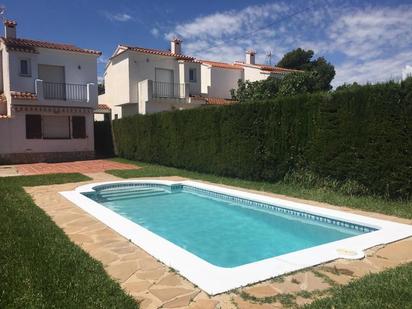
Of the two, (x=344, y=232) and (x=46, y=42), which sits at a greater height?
(x=46, y=42)

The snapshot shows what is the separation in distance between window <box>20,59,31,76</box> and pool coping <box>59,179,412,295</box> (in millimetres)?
22120

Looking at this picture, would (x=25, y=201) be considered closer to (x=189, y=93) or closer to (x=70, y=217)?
(x=70, y=217)

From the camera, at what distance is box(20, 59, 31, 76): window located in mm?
27906

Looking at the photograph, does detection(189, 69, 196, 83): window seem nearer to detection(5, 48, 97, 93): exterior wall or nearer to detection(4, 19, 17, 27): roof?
detection(5, 48, 97, 93): exterior wall

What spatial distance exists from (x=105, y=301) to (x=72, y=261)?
1.72 m

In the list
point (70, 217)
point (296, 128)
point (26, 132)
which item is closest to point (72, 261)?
point (70, 217)

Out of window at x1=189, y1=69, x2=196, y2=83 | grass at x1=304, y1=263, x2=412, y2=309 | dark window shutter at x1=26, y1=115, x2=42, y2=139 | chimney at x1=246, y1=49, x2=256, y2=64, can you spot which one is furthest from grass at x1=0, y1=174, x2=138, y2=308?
chimney at x1=246, y1=49, x2=256, y2=64

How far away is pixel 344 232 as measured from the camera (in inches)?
349

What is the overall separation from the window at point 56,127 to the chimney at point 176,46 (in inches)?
553

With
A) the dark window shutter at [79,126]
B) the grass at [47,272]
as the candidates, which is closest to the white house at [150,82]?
the dark window shutter at [79,126]

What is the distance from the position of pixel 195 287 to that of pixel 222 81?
37.3m

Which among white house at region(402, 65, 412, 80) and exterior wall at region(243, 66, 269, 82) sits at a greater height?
exterior wall at region(243, 66, 269, 82)

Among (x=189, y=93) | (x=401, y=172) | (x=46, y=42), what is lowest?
(x=401, y=172)

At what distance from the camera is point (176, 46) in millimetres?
38781
